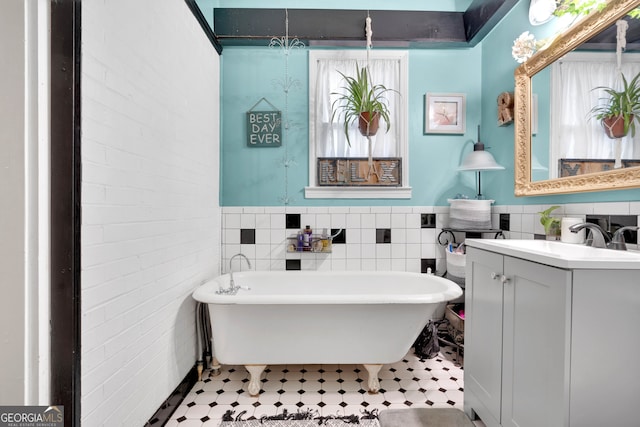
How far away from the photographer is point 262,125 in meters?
2.53

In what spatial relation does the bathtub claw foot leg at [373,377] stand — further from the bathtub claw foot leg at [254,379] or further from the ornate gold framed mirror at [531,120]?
the ornate gold framed mirror at [531,120]

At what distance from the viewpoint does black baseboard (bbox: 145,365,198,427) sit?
1501 millimetres

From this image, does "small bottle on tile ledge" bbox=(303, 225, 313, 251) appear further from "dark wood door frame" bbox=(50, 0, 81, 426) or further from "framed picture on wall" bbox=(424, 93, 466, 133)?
"dark wood door frame" bbox=(50, 0, 81, 426)

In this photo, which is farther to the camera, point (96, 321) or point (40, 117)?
point (96, 321)

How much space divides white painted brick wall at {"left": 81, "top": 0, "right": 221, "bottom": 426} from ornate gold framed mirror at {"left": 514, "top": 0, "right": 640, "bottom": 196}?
223cm

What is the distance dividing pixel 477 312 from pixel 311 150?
5.65 ft

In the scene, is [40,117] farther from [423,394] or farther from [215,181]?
[423,394]

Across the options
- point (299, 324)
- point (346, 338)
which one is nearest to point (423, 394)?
point (346, 338)

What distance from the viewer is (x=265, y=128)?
253cm

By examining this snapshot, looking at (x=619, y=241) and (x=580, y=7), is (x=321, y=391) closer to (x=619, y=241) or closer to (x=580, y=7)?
(x=619, y=241)

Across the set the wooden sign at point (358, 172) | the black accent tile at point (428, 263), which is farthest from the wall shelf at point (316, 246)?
the black accent tile at point (428, 263)

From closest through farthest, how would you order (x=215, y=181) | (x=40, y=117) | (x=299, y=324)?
(x=40, y=117)
(x=299, y=324)
(x=215, y=181)

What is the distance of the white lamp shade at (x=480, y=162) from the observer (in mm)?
2223
